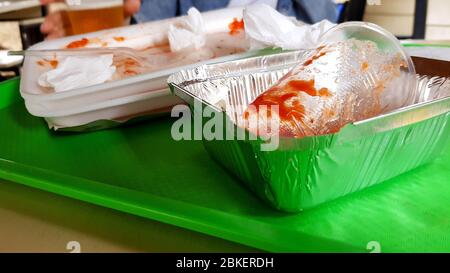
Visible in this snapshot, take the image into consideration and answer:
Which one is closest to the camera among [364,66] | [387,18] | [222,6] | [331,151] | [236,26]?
[331,151]

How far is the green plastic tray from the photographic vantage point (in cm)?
42

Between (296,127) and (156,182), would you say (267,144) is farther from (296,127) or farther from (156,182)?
(156,182)

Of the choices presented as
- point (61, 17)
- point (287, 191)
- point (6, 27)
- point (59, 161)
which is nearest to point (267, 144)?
point (287, 191)

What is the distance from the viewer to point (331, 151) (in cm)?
42

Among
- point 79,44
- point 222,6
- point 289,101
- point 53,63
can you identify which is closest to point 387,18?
point 222,6

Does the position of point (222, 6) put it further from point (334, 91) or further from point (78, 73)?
point (334, 91)

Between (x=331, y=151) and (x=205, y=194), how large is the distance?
0.52 feet

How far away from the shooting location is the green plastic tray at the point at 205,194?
418 mm

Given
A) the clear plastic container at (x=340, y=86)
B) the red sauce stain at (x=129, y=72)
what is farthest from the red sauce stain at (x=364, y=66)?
the red sauce stain at (x=129, y=72)

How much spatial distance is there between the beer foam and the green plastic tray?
0.46m

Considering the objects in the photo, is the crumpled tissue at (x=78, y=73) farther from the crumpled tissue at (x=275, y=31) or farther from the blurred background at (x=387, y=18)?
the blurred background at (x=387, y=18)

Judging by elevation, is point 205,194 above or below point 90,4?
below

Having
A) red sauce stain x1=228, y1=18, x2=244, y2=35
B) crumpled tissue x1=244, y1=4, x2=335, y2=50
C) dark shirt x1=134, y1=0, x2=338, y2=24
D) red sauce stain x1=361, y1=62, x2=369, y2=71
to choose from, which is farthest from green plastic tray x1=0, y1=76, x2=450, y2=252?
dark shirt x1=134, y1=0, x2=338, y2=24

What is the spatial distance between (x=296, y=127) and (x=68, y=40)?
25.5 inches
